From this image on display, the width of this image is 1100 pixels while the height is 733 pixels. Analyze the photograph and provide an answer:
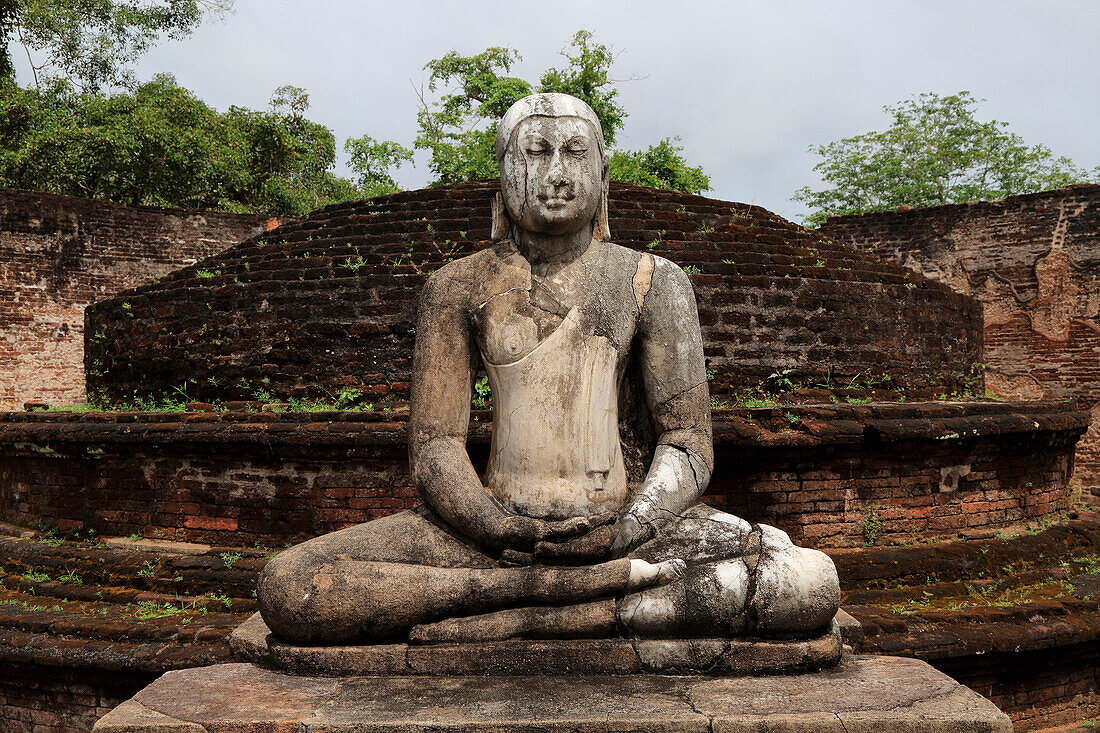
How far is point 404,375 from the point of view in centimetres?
611

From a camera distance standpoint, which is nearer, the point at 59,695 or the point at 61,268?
the point at 59,695

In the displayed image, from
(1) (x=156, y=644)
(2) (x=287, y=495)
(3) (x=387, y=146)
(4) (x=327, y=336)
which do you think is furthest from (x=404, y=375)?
(3) (x=387, y=146)

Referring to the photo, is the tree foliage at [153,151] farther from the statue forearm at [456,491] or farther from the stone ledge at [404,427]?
the statue forearm at [456,491]

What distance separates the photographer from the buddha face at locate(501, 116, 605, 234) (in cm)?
266

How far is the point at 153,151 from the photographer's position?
625 inches

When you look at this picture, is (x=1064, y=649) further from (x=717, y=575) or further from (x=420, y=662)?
(x=420, y=662)

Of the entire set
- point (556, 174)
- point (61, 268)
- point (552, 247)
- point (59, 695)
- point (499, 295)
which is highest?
point (61, 268)

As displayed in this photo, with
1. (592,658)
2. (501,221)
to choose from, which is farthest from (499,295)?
(592,658)

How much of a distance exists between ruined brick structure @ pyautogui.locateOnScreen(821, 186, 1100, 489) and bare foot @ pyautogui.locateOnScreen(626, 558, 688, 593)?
10757 millimetres

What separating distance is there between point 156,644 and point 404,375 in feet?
8.38

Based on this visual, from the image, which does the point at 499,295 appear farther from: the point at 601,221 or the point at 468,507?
the point at 468,507

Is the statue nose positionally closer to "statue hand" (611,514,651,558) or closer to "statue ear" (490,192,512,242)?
"statue ear" (490,192,512,242)

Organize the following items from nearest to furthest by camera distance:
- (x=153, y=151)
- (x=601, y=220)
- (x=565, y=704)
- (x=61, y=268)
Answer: (x=565, y=704)
(x=601, y=220)
(x=61, y=268)
(x=153, y=151)

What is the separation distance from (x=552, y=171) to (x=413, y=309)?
12.0 ft
